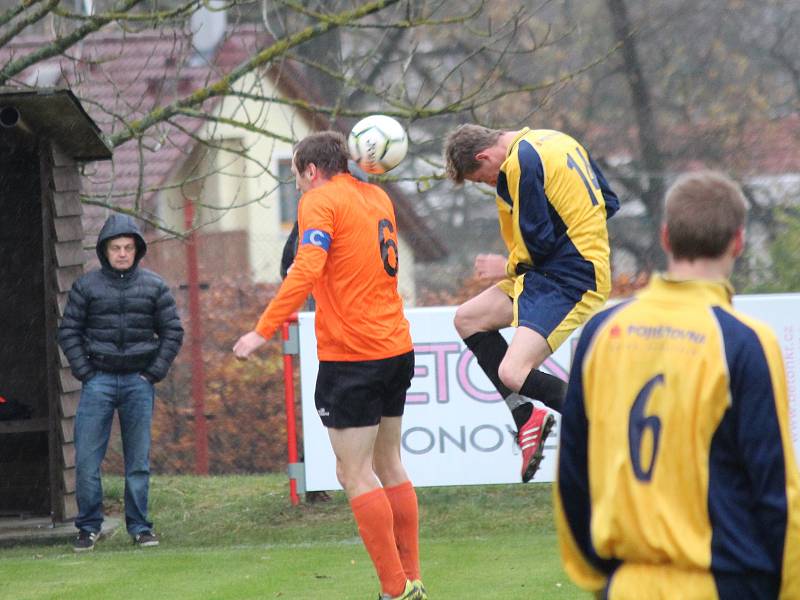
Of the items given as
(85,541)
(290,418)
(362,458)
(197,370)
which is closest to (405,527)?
(362,458)

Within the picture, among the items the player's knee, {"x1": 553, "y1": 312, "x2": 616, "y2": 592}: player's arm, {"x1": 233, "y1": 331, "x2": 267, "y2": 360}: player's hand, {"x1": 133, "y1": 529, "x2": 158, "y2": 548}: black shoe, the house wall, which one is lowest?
{"x1": 133, "y1": 529, "x2": 158, "y2": 548}: black shoe

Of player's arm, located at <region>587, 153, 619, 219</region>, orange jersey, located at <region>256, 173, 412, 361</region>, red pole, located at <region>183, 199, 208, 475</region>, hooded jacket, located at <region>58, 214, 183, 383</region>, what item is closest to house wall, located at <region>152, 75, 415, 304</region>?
red pole, located at <region>183, 199, 208, 475</region>

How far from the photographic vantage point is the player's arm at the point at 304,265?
5.66 m

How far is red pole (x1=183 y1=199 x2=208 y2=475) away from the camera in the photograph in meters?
13.1

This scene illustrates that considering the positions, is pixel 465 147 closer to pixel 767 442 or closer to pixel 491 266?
pixel 491 266

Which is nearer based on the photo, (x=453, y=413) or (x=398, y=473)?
(x=398, y=473)

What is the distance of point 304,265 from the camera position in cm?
579

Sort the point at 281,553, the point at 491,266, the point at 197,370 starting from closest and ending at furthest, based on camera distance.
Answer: the point at 491,266 → the point at 281,553 → the point at 197,370

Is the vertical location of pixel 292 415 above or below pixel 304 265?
below

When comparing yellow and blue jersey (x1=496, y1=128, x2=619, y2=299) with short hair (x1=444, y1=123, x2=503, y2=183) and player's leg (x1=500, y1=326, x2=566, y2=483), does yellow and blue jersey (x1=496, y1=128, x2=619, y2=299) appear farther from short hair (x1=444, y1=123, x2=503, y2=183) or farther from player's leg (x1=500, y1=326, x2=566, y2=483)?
player's leg (x1=500, y1=326, x2=566, y2=483)

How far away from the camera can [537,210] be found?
235 inches

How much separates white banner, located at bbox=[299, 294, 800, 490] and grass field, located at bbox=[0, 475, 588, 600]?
368mm

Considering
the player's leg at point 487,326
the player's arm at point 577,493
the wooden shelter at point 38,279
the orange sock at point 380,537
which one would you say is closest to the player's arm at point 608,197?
the player's leg at point 487,326

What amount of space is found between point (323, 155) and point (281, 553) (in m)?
3.39
